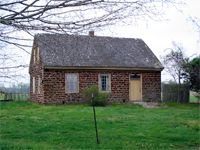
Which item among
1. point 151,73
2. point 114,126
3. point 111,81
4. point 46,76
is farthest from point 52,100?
point 114,126

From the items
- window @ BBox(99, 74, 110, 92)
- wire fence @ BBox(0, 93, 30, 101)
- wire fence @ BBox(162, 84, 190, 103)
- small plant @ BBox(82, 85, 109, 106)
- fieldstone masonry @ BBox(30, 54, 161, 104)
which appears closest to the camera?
small plant @ BBox(82, 85, 109, 106)

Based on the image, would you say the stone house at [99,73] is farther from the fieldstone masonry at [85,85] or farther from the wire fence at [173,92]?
the wire fence at [173,92]

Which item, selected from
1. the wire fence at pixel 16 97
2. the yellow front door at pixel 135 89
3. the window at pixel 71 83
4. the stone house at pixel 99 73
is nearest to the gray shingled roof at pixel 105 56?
the stone house at pixel 99 73

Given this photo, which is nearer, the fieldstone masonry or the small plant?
the small plant

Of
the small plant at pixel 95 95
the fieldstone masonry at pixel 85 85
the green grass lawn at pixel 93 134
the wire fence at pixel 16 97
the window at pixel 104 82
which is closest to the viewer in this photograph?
the green grass lawn at pixel 93 134

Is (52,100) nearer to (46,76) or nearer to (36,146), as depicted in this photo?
(46,76)

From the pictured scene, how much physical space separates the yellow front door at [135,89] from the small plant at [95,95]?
285cm

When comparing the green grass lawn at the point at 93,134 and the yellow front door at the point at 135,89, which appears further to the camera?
the yellow front door at the point at 135,89

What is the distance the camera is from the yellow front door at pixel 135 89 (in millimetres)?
22484

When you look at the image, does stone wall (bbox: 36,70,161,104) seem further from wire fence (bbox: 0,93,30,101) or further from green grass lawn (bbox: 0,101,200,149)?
green grass lawn (bbox: 0,101,200,149)

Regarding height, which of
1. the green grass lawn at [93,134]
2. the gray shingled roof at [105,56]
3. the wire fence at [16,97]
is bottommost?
the green grass lawn at [93,134]

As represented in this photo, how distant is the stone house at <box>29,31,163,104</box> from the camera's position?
20375 mm

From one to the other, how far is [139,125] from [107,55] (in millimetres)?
12195

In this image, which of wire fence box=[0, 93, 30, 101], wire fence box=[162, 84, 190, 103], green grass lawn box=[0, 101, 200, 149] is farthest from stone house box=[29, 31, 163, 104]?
green grass lawn box=[0, 101, 200, 149]
